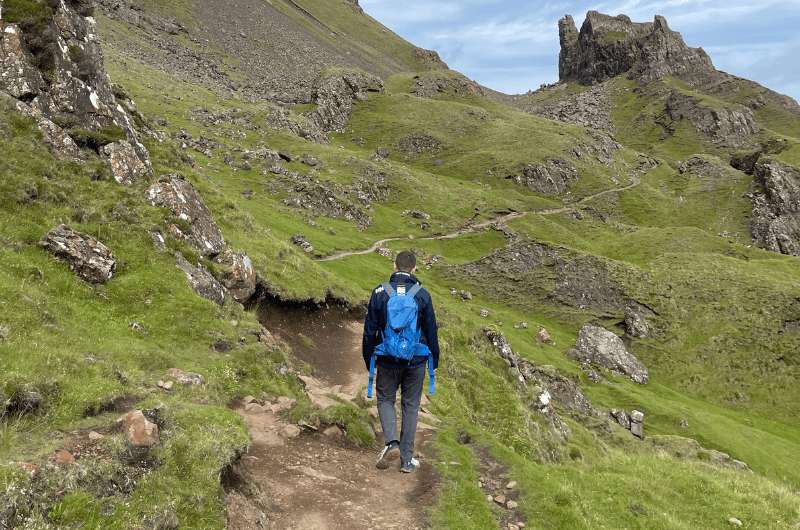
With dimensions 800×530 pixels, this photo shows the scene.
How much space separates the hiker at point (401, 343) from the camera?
12035mm

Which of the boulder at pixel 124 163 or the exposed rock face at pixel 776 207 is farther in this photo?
the exposed rock face at pixel 776 207

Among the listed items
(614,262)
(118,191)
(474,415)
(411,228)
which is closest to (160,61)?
(411,228)

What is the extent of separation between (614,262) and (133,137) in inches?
3169

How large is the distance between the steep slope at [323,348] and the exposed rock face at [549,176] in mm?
39759

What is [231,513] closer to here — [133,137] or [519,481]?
[519,481]

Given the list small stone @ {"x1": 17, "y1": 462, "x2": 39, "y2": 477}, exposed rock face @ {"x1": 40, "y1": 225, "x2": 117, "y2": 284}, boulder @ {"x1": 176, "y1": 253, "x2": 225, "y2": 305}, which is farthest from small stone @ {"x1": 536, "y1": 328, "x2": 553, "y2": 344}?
small stone @ {"x1": 17, "y1": 462, "x2": 39, "y2": 477}

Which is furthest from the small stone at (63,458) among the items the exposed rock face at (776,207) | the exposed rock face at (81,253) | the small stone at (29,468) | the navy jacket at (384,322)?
the exposed rock face at (776,207)

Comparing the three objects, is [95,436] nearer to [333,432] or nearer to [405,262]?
[333,432]

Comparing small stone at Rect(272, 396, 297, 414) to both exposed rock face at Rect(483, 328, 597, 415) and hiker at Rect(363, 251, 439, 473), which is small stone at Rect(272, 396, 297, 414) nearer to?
hiker at Rect(363, 251, 439, 473)

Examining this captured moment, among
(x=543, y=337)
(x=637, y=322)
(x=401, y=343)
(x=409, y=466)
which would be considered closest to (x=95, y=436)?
(x=401, y=343)

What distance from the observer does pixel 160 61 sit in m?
158

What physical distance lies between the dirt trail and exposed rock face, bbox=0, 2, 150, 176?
1885 centimetres

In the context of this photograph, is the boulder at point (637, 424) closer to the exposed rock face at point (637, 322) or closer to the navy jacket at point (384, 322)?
the exposed rock face at point (637, 322)

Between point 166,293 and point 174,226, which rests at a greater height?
point 174,226
